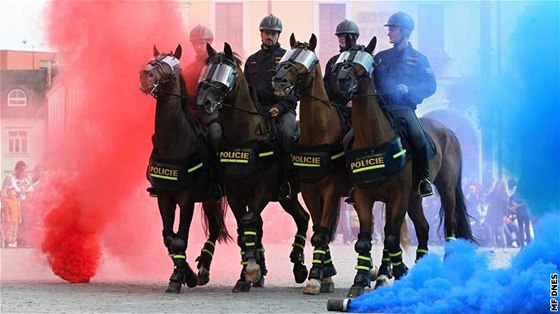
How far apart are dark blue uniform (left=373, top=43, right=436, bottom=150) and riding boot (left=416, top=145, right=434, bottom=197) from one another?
A: 0.32ft

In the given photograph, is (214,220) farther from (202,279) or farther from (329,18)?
(329,18)

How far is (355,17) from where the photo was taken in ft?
80.9

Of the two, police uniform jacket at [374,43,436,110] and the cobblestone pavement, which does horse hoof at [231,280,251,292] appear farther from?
police uniform jacket at [374,43,436,110]

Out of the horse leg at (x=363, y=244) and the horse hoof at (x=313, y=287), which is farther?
the horse hoof at (x=313, y=287)

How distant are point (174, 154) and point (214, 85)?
1.08 meters

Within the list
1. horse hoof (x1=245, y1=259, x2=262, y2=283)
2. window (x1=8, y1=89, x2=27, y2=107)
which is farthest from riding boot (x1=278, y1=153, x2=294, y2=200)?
window (x1=8, y1=89, x2=27, y2=107)

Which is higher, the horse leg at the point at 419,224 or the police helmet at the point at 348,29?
the police helmet at the point at 348,29

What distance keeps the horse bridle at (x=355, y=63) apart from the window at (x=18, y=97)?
340 inches

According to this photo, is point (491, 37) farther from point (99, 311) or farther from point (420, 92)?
point (99, 311)

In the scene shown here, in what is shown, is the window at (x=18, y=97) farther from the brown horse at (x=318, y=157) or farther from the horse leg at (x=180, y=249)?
the brown horse at (x=318, y=157)

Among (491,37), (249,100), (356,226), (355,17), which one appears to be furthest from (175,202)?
(356,226)

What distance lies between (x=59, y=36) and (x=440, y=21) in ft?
18.0

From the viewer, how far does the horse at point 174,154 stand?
17406 millimetres

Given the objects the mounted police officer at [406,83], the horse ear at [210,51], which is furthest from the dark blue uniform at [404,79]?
the horse ear at [210,51]
